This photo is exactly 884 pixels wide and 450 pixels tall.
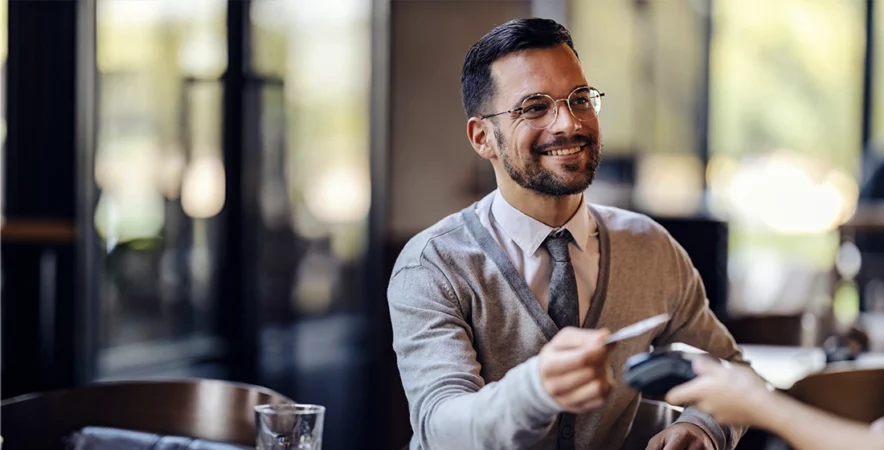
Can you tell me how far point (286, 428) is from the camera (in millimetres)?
1402

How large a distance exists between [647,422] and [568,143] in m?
0.50

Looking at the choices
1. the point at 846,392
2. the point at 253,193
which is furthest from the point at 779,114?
the point at 846,392

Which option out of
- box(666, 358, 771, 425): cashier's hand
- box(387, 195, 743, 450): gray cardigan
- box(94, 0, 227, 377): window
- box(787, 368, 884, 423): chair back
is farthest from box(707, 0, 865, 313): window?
box(666, 358, 771, 425): cashier's hand

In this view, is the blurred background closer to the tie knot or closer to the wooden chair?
the tie knot

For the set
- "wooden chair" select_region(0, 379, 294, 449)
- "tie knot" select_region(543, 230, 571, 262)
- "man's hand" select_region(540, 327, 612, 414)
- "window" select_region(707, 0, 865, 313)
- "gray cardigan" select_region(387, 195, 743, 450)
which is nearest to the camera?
"man's hand" select_region(540, 327, 612, 414)

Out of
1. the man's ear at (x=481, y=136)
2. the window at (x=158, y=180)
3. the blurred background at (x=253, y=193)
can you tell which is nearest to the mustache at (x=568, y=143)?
the man's ear at (x=481, y=136)

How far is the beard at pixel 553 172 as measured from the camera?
5.11ft

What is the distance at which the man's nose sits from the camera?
1529 millimetres

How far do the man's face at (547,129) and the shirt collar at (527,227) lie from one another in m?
0.07

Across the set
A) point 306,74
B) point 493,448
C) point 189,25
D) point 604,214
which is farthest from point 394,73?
point 493,448

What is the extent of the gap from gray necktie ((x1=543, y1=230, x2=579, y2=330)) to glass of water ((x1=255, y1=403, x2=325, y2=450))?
395mm

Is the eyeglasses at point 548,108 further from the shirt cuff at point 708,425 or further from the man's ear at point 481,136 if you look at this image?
the shirt cuff at point 708,425

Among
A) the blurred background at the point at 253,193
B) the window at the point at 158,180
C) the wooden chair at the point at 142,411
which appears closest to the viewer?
the wooden chair at the point at 142,411

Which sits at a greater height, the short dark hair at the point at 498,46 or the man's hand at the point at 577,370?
the short dark hair at the point at 498,46
